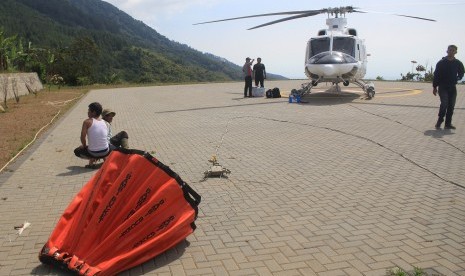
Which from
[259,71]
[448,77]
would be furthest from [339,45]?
[448,77]

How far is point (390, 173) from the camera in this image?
258 inches

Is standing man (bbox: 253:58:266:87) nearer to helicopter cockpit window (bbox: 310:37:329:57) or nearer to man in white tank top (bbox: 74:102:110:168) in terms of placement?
helicopter cockpit window (bbox: 310:37:329:57)

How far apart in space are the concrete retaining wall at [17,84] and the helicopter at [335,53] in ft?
39.1

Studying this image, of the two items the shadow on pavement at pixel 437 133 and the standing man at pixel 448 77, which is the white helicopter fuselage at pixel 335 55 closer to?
the standing man at pixel 448 77

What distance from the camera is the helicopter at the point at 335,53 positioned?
50.2ft

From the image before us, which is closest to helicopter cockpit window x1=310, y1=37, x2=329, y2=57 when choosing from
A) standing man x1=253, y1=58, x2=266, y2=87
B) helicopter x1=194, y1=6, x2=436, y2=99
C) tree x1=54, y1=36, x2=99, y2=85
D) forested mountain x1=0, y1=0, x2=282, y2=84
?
helicopter x1=194, y1=6, x2=436, y2=99

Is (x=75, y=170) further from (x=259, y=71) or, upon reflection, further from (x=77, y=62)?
(x=77, y=62)

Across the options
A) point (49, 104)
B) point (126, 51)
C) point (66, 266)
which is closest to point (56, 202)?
point (66, 266)

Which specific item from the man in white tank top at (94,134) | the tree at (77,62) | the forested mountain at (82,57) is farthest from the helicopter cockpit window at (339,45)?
the tree at (77,62)

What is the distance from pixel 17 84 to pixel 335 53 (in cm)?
1699

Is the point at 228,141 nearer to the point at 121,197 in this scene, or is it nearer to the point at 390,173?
the point at 390,173

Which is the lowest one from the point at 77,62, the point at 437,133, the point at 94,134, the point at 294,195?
the point at 294,195

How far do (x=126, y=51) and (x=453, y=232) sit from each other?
99.3 metres

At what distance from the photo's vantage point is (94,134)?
717 centimetres
